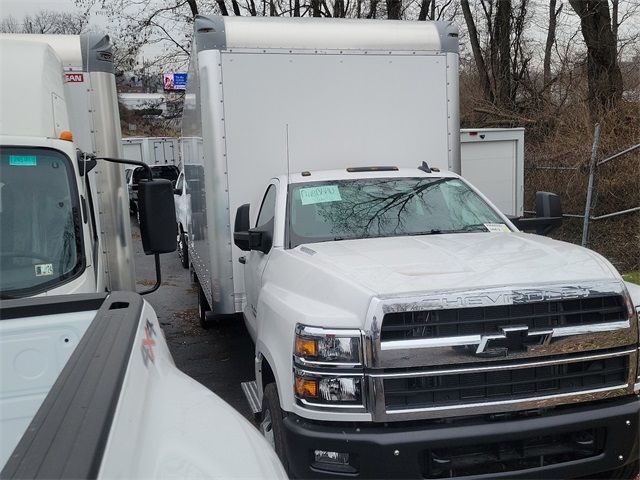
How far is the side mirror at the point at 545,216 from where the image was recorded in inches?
187

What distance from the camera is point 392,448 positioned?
2840 millimetres

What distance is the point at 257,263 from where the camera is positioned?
4840 mm

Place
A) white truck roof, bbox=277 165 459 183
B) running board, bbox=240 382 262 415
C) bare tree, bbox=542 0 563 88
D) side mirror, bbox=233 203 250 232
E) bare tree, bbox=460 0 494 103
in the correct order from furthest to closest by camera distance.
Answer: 1. bare tree, bbox=460 0 494 103
2. bare tree, bbox=542 0 563 88
3. white truck roof, bbox=277 165 459 183
4. side mirror, bbox=233 203 250 232
5. running board, bbox=240 382 262 415

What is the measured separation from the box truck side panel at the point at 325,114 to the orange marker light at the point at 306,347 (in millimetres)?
2654

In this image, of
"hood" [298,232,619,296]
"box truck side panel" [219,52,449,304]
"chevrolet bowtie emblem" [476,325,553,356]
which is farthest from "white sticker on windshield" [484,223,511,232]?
"box truck side panel" [219,52,449,304]

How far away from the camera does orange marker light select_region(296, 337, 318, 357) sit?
3010 mm

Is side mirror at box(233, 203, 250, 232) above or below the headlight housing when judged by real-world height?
above

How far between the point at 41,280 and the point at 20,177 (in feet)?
2.07

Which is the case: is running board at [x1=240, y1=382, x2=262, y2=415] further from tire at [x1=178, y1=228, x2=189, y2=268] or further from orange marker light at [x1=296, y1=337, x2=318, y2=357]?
tire at [x1=178, y1=228, x2=189, y2=268]

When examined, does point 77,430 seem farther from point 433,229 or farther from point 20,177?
point 433,229

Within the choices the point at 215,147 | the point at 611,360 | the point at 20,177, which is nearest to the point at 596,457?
the point at 611,360

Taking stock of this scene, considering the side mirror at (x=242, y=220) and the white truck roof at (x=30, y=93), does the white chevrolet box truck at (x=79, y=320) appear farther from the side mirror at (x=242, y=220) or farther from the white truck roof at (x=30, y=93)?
the side mirror at (x=242, y=220)

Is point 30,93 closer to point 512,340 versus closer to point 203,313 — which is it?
point 512,340

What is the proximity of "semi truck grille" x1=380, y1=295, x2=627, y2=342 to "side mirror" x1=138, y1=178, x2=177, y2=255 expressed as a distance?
170 cm
